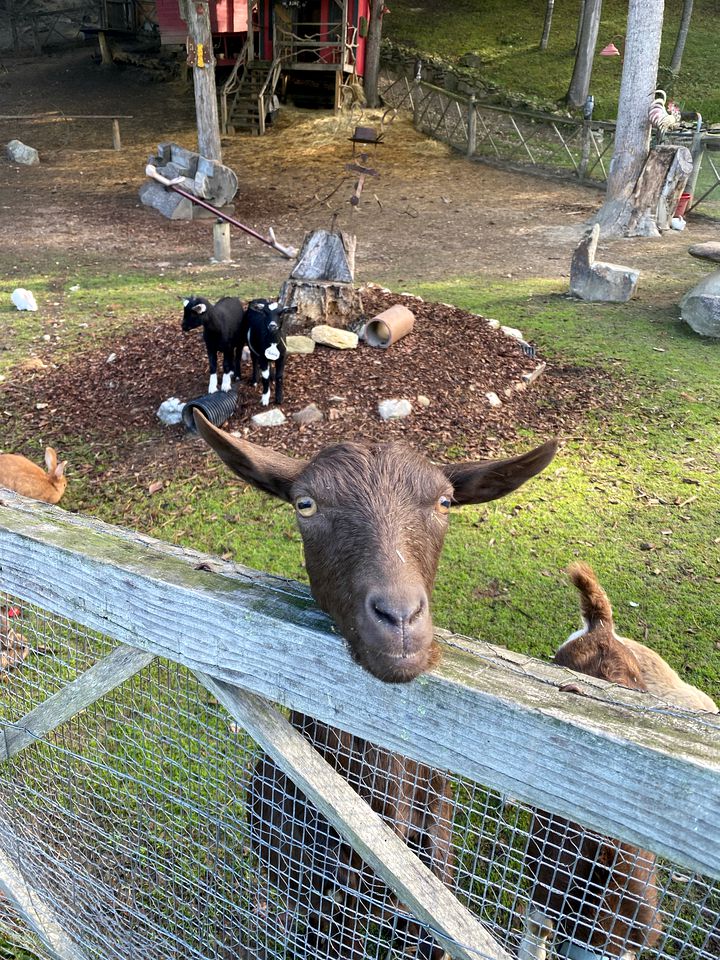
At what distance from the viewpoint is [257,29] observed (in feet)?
78.1

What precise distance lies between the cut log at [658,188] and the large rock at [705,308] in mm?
5252

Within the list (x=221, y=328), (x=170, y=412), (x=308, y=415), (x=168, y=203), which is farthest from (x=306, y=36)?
(x=308, y=415)

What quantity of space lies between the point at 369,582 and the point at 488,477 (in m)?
0.84

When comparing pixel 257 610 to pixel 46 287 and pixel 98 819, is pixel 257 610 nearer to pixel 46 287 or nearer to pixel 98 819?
pixel 98 819

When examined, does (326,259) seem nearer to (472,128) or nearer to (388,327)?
(388,327)

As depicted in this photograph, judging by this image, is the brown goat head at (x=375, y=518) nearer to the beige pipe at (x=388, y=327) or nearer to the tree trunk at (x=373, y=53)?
the beige pipe at (x=388, y=327)

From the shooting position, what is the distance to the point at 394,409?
740 cm

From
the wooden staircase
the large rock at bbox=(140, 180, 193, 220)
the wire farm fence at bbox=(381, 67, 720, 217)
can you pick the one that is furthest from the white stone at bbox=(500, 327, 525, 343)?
the wooden staircase

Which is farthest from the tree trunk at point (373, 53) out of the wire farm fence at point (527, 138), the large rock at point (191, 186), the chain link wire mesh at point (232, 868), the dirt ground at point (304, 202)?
the chain link wire mesh at point (232, 868)

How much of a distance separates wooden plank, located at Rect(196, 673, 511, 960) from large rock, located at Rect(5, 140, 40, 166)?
21408mm

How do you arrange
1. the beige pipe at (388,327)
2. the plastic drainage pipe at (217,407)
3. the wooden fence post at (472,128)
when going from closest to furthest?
1. the plastic drainage pipe at (217,407)
2. the beige pipe at (388,327)
3. the wooden fence post at (472,128)

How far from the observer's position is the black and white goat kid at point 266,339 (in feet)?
23.5

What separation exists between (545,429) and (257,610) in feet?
20.7

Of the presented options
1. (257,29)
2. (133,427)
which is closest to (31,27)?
(257,29)
